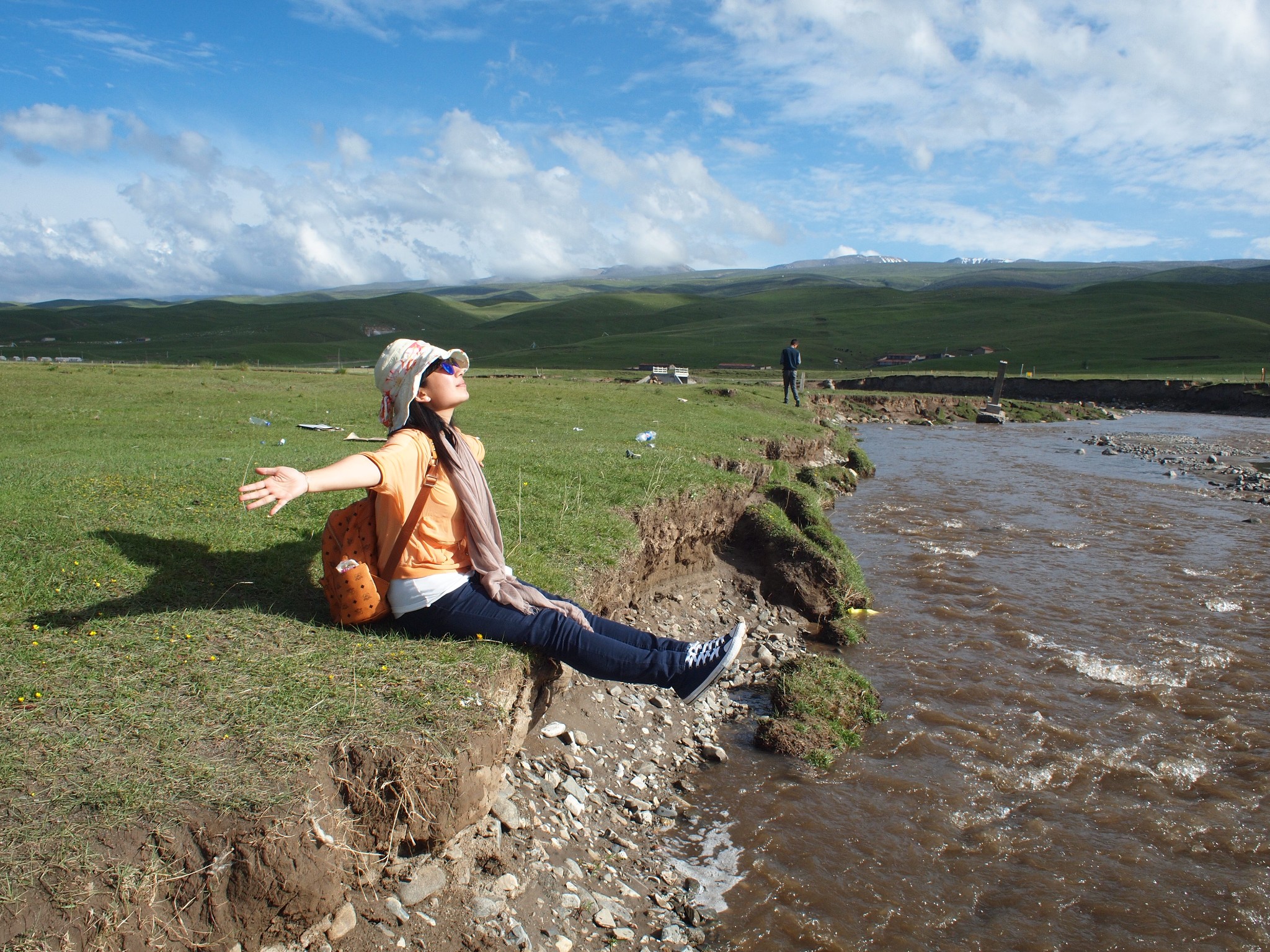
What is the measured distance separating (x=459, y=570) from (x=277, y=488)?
1.75m

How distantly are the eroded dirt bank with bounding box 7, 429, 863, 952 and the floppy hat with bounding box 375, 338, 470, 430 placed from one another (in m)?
2.13

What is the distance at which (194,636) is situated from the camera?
19.2ft

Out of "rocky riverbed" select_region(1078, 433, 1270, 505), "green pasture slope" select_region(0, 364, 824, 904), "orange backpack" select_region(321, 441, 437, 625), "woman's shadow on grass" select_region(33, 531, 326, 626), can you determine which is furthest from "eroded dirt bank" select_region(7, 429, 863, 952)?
"rocky riverbed" select_region(1078, 433, 1270, 505)

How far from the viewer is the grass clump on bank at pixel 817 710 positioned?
307 inches

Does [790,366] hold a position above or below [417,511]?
above

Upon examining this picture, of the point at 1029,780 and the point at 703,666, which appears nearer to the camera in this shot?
the point at 703,666

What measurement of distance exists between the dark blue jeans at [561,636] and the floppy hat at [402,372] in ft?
4.67

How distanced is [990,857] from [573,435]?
13349 millimetres

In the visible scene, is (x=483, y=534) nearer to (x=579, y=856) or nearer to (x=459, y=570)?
(x=459, y=570)

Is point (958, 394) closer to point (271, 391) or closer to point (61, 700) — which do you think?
point (271, 391)

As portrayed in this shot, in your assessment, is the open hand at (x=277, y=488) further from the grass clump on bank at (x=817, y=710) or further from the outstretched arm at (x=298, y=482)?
the grass clump on bank at (x=817, y=710)

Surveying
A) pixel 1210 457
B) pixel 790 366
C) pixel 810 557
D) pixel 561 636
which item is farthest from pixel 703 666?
pixel 1210 457

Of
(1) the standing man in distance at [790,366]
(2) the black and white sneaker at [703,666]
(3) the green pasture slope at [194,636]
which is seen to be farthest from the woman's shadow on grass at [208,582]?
(1) the standing man in distance at [790,366]

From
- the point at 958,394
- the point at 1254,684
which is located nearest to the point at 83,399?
the point at 1254,684
